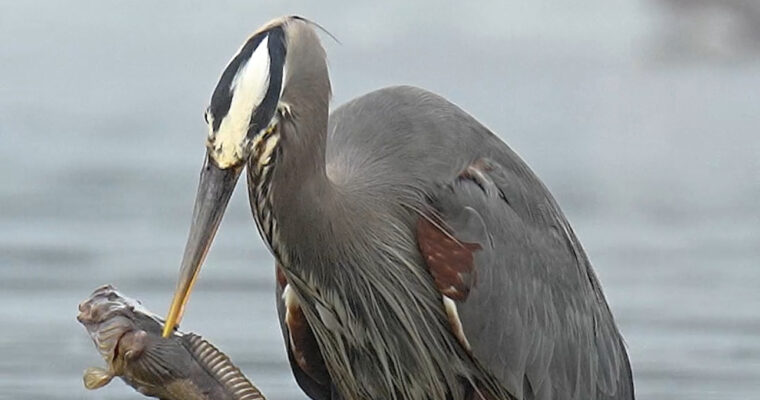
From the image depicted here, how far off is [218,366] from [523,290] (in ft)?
3.46

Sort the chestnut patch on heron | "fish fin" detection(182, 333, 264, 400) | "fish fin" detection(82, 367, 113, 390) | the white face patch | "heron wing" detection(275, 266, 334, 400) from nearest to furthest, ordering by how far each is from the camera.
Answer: the white face patch
"fish fin" detection(82, 367, 113, 390)
"fish fin" detection(182, 333, 264, 400)
the chestnut patch on heron
"heron wing" detection(275, 266, 334, 400)

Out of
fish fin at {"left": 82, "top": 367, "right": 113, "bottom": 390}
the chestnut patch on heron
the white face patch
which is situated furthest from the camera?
the chestnut patch on heron

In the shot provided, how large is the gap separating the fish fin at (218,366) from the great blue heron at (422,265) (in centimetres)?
29

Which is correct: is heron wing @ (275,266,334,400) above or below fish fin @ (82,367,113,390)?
above

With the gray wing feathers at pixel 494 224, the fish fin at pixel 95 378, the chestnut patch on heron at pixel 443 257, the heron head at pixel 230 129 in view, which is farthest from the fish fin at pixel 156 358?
the chestnut patch on heron at pixel 443 257

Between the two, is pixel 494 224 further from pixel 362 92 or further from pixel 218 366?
pixel 362 92

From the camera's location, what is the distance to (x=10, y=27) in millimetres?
19438

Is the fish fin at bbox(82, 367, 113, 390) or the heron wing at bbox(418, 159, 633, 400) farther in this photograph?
the heron wing at bbox(418, 159, 633, 400)

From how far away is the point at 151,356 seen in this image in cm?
496

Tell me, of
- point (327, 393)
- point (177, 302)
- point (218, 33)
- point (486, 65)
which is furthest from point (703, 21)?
point (177, 302)

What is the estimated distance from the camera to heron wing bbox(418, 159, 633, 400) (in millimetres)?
5438

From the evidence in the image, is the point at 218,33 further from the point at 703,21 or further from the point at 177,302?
the point at 177,302

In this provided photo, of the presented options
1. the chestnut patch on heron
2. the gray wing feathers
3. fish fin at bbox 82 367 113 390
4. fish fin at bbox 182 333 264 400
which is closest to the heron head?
fish fin at bbox 82 367 113 390

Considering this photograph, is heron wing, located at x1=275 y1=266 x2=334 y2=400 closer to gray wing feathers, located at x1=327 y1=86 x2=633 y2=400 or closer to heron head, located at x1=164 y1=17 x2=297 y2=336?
gray wing feathers, located at x1=327 y1=86 x2=633 y2=400
